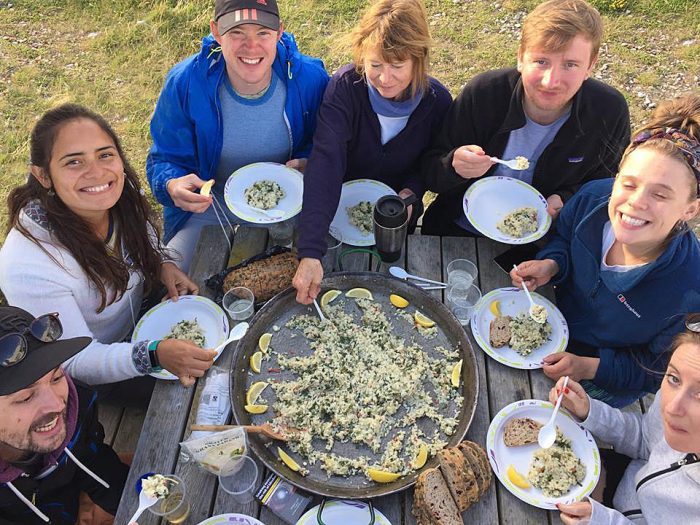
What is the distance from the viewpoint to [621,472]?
9.13ft

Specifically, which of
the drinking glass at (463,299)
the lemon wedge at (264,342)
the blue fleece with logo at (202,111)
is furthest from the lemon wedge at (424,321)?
the blue fleece with logo at (202,111)

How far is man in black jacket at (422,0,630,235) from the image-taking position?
3096 millimetres

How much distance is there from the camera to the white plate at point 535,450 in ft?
7.83

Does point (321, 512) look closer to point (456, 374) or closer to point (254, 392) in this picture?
point (254, 392)

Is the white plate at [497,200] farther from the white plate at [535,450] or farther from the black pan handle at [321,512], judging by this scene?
the black pan handle at [321,512]

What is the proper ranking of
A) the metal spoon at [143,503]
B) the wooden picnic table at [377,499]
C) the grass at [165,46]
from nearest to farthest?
1. the metal spoon at [143,503]
2. the wooden picnic table at [377,499]
3. the grass at [165,46]

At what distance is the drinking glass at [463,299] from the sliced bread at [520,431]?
0.62 metres

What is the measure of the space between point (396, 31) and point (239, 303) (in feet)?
5.96

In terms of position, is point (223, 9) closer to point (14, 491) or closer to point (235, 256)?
point (235, 256)

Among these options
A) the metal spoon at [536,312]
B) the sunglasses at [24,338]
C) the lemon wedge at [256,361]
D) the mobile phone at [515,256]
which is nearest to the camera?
the sunglasses at [24,338]

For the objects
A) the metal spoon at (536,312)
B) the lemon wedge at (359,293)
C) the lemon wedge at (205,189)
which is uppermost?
the lemon wedge at (205,189)

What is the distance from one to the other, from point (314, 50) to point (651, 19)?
4.57 meters

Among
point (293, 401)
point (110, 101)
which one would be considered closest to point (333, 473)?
point (293, 401)

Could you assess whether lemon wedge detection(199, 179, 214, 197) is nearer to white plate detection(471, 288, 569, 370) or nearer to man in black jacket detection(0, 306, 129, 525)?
man in black jacket detection(0, 306, 129, 525)
